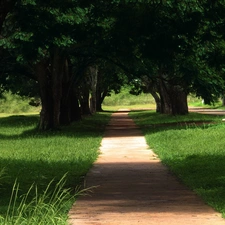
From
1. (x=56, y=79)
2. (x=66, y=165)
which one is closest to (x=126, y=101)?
(x=56, y=79)

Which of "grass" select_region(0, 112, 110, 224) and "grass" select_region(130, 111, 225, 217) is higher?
"grass" select_region(0, 112, 110, 224)

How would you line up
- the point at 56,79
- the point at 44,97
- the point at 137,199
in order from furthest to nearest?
the point at 56,79 < the point at 44,97 < the point at 137,199

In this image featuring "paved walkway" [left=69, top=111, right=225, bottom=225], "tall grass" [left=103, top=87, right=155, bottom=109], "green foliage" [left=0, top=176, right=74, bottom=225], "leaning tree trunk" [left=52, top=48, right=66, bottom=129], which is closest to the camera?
"green foliage" [left=0, top=176, right=74, bottom=225]

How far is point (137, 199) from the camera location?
1375 cm

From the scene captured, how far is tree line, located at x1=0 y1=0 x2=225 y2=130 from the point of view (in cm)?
2027

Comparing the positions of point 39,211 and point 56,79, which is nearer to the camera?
point 39,211

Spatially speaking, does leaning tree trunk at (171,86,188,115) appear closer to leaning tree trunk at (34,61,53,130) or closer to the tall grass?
leaning tree trunk at (34,61,53,130)

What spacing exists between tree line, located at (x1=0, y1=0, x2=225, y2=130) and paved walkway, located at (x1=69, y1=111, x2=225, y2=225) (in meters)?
3.46

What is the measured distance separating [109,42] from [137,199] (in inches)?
824

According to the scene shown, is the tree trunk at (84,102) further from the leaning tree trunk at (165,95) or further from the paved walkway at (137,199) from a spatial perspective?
the paved walkway at (137,199)

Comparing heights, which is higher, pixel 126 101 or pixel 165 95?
pixel 165 95

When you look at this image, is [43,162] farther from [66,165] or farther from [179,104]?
[179,104]

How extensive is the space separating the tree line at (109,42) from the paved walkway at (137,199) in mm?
3465

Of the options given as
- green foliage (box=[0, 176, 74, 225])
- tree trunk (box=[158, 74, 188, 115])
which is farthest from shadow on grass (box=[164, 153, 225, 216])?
tree trunk (box=[158, 74, 188, 115])
